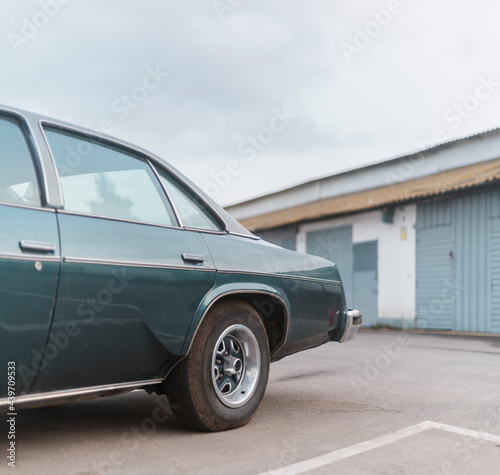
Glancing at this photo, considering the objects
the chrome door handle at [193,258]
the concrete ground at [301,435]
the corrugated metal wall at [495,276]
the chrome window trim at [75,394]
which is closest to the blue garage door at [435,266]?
the corrugated metal wall at [495,276]

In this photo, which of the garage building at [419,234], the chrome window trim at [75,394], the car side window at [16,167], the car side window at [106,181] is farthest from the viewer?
the garage building at [419,234]

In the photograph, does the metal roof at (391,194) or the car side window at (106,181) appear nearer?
the car side window at (106,181)

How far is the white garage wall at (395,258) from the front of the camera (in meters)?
16.8

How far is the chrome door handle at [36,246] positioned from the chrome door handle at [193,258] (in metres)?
0.82

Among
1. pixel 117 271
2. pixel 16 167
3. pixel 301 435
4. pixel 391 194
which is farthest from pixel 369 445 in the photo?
pixel 391 194

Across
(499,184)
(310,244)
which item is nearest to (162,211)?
(499,184)

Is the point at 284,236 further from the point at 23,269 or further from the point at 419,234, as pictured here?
the point at 23,269

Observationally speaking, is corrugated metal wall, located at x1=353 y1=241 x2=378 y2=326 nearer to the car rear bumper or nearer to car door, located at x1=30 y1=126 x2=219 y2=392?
the car rear bumper

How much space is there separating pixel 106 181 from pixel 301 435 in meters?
1.85

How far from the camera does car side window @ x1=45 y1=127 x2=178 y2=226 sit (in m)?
3.12

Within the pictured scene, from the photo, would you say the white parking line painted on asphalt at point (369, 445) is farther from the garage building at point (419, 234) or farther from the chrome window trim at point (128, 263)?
the garage building at point (419, 234)

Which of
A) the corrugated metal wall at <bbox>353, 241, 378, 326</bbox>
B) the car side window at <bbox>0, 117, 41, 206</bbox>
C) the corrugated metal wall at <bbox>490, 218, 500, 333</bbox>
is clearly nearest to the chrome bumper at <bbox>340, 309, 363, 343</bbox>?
the car side window at <bbox>0, 117, 41, 206</bbox>

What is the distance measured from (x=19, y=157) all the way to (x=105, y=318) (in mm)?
892

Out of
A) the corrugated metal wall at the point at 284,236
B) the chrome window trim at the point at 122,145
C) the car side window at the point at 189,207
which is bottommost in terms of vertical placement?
the car side window at the point at 189,207
